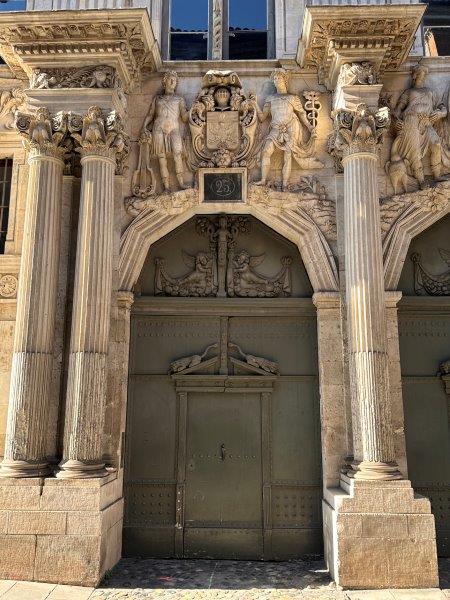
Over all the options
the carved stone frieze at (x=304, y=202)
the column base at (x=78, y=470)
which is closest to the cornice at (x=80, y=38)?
the carved stone frieze at (x=304, y=202)

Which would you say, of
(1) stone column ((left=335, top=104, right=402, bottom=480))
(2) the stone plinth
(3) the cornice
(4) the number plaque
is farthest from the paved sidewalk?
(3) the cornice

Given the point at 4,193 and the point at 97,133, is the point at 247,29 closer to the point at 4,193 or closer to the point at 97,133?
the point at 97,133

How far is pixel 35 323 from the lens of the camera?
8.00 metres

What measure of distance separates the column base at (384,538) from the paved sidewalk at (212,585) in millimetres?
172

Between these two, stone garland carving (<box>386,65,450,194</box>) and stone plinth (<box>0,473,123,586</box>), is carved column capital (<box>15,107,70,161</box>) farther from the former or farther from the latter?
stone garland carving (<box>386,65,450,194</box>)

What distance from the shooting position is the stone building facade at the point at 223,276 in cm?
796

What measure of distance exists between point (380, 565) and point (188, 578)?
2.46 metres

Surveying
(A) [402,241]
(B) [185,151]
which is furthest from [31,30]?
(A) [402,241]

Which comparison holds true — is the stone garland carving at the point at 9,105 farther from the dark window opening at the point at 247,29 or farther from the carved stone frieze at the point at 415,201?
the carved stone frieze at the point at 415,201

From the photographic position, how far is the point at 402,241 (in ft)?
29.2

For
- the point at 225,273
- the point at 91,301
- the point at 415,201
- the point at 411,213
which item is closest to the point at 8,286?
the point at 91,301

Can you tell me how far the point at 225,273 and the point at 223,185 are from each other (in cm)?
143

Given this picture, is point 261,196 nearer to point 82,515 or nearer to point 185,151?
point 185,151

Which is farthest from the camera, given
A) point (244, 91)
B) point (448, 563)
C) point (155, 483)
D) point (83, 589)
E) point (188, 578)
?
point (244, 91)
